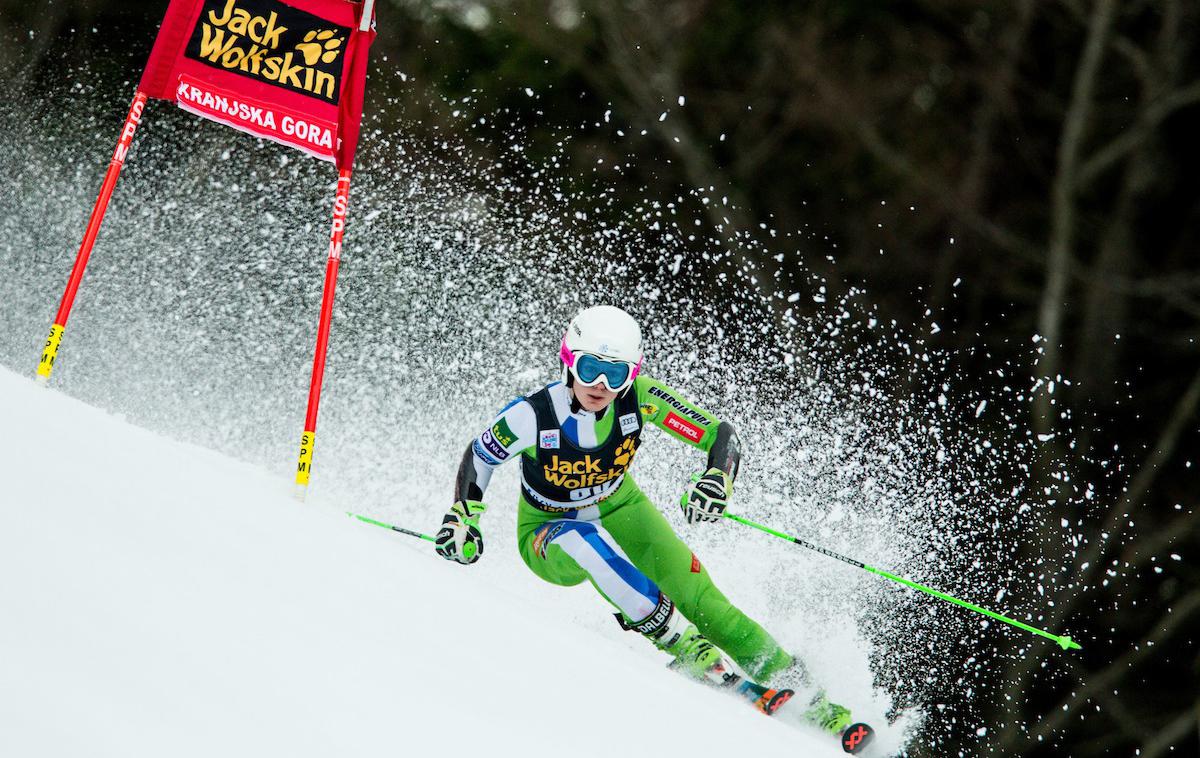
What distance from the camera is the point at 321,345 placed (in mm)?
5332

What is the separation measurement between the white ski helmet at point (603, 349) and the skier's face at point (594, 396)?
0.09 feet

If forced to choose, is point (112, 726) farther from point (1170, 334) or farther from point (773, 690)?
point (1170, 334)

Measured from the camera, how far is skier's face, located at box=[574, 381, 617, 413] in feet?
14.7

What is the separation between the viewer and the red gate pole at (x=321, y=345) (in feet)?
16.7

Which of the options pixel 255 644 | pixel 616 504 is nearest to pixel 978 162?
pixel 616 504

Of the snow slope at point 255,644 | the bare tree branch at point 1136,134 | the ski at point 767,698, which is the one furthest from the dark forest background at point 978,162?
the snow slope at point 255,644

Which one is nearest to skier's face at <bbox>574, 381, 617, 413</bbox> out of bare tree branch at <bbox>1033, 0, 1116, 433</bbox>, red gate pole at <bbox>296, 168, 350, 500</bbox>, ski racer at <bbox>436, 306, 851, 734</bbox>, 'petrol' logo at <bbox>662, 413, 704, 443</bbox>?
ski racer at <bbox>436, 306, 851, 734</bbox>

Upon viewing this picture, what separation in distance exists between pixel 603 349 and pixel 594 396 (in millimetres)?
200

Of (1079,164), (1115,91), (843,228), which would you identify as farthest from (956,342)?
(1115,91)

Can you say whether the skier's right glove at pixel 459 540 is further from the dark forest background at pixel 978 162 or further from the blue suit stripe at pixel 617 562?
the dark forest background at pixel 978 162

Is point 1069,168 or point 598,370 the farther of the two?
point 1069,168

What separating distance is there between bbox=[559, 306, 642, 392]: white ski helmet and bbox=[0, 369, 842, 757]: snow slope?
0.87m

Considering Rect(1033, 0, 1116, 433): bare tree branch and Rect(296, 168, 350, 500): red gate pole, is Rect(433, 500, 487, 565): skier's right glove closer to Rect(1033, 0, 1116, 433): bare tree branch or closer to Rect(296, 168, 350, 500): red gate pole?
Rect(296, 168, 350, 500): red gate pole

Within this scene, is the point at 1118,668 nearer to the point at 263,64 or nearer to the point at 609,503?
the point at 609,503
